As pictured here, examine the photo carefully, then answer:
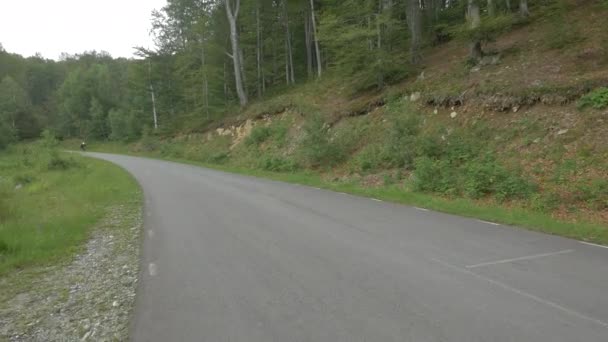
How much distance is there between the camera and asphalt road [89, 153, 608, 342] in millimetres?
3916

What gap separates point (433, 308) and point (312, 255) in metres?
2.41

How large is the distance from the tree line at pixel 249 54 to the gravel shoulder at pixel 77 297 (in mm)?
14839

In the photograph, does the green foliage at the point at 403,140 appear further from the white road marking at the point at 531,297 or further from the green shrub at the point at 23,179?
the green shrub at the point at 23,179

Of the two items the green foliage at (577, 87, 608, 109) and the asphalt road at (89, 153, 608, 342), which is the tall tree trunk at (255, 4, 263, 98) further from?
the asphalt road at (89, 153, 608, 342)

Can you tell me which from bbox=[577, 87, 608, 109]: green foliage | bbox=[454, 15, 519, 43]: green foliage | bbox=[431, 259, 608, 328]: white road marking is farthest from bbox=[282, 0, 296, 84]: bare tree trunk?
bbox=[431, 259, 608, 328]: white road marking

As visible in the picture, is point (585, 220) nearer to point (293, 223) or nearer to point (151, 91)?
point (293, 223)

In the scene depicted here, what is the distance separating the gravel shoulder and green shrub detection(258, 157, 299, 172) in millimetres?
12081

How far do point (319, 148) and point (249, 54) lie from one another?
943 inches

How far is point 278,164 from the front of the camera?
20906mm

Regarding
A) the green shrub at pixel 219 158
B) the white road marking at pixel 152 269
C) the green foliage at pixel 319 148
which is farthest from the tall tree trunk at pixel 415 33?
the white road marking at pixel 152 269

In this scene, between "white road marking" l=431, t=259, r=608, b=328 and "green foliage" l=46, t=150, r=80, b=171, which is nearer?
"white road marking" l=431, t=259, r=608, b=328

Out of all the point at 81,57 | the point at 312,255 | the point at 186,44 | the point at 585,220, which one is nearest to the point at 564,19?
the point at 585,220

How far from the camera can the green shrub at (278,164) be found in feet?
64.6

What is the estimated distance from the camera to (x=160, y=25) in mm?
45844
